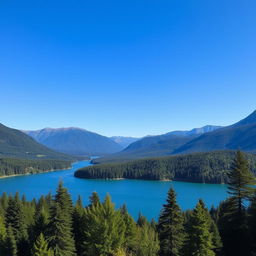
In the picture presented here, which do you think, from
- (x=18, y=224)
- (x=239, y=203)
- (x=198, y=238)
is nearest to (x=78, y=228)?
(x=18, y=224)

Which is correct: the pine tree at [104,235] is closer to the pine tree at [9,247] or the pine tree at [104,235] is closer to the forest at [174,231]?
the forest at [174,231]

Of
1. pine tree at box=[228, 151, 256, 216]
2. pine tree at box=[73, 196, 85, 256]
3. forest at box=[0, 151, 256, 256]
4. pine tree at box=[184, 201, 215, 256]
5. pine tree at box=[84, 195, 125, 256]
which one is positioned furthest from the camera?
pine tree at box=[73, 196, 85, 256]

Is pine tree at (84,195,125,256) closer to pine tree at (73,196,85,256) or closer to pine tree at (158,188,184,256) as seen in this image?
pine tree at (158,188,184,256)

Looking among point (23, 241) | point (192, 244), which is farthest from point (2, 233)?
point (192, 244)

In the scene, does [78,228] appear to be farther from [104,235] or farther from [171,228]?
[171,228]

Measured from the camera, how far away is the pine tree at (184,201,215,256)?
81.0ft

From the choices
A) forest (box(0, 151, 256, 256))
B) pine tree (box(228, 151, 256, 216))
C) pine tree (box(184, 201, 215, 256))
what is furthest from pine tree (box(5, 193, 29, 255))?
pine tree (box(228, 151, 256, 216))

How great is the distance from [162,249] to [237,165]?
505 inches

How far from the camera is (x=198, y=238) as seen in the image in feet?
82.2

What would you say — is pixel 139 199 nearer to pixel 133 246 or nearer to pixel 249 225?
pixel 133 246

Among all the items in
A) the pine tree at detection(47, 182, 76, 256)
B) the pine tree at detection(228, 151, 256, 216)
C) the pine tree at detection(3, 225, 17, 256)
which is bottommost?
the pine tree at detection(3, 225, 17, 256)

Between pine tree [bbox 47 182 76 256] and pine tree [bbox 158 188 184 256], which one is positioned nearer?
pine tree [bbox 158 188 184 256]

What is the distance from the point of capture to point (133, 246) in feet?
120

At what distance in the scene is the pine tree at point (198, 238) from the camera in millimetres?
24688
